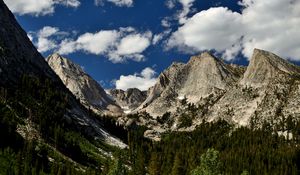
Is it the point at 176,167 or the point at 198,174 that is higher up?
the point at 176,167

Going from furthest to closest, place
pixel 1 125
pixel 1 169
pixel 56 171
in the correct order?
pixel 1 125, pixel 56 171, pixel 1 169

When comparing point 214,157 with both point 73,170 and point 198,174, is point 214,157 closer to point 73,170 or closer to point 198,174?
point 198,174

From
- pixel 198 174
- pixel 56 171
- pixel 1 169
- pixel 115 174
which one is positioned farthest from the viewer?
pixel 56 171

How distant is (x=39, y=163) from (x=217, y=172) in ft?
366

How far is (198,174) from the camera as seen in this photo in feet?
283

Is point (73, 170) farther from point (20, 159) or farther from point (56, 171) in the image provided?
point (20, 159)

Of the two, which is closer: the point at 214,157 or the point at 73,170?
the point at 214,157

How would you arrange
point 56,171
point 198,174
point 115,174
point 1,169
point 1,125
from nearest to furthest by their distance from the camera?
point 198,174
point 115,174
point 1,169
point 56,171
point 1,125

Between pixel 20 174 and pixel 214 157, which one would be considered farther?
pixel 20 174

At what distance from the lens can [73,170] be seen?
620 ft

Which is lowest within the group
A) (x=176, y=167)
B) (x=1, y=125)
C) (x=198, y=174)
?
(x=198, y=174)

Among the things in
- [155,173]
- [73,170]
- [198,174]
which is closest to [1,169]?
[73,170]

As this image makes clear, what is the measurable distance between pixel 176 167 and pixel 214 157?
7822cm

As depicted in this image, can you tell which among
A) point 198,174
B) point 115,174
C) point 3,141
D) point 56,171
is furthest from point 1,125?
point 198,174
